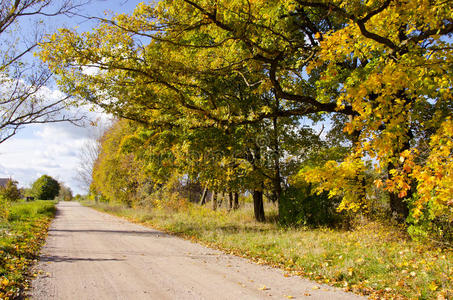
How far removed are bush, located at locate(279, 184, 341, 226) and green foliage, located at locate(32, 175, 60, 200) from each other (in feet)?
211

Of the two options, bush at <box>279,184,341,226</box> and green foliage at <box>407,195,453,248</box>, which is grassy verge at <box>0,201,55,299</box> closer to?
green foliage at <box>407,195,453,248</box>

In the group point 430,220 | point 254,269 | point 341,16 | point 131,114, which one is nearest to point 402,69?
point 341,16

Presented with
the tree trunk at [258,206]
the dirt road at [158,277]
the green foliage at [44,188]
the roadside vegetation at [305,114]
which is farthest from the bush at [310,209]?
the green foliage at [44,188]

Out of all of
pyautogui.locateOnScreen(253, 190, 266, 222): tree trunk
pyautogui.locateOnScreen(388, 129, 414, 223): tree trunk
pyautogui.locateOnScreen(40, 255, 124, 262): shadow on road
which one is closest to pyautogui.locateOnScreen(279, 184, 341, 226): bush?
pyautogui.locateOnScreen(388, 129, 414, 223): tree trunk

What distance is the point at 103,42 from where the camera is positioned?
8.60m

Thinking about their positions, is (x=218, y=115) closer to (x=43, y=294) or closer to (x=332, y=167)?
(x=332, y=167)

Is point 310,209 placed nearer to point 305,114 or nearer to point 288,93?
point 305,114

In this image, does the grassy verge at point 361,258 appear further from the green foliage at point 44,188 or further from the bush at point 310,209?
the green foliage at point 44,188

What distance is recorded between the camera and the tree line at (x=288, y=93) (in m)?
6.12

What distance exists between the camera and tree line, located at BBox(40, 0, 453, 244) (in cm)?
612

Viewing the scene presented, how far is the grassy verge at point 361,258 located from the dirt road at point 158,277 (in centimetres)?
65

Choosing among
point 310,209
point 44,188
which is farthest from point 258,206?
point 44,188

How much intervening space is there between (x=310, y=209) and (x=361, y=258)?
5669mm

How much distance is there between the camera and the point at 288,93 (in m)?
10.1
